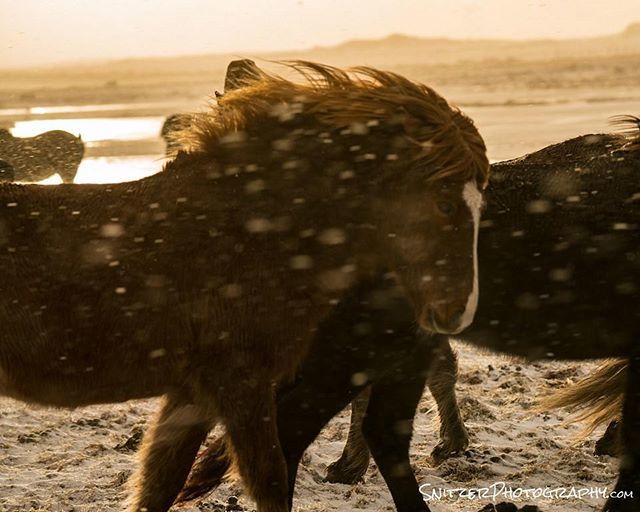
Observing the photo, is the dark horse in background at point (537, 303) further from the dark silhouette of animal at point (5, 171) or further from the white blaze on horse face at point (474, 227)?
the dark silhouette of animal at point (5, 171)

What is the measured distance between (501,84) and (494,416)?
3461 cm

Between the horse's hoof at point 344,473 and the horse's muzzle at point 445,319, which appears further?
the horse's hoof at point 344,473

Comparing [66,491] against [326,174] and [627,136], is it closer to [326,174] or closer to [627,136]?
[326,174]

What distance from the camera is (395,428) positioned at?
454 centimetres

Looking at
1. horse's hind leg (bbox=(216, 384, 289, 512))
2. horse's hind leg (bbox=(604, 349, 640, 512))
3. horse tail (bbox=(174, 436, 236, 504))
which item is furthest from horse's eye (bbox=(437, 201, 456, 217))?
horse tail (bbox=(174, 436, 236, 504))

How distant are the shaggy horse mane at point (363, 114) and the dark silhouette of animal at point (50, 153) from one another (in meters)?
12.3

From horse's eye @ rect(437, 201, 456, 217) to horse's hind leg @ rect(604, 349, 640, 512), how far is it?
4.48 feet

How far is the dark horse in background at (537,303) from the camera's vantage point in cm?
421

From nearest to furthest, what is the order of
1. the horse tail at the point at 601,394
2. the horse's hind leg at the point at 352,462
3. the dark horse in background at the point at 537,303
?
the dark horse in background at the point at 537,303 < the horse tail at the point at 601,394 < the horse's hind leg at the point at 352,462

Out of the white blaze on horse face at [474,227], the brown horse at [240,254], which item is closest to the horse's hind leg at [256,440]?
the brown horse at [240,254]

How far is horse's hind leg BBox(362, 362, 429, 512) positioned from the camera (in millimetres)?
4500

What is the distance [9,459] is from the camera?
17.1ft

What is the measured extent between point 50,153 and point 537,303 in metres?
12.8

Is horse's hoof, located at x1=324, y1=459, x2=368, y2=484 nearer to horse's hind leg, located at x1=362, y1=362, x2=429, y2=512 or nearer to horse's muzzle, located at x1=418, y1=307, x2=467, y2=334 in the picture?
horse's hind leg, located at x1=362, y1=362, x2=429, y2=512
